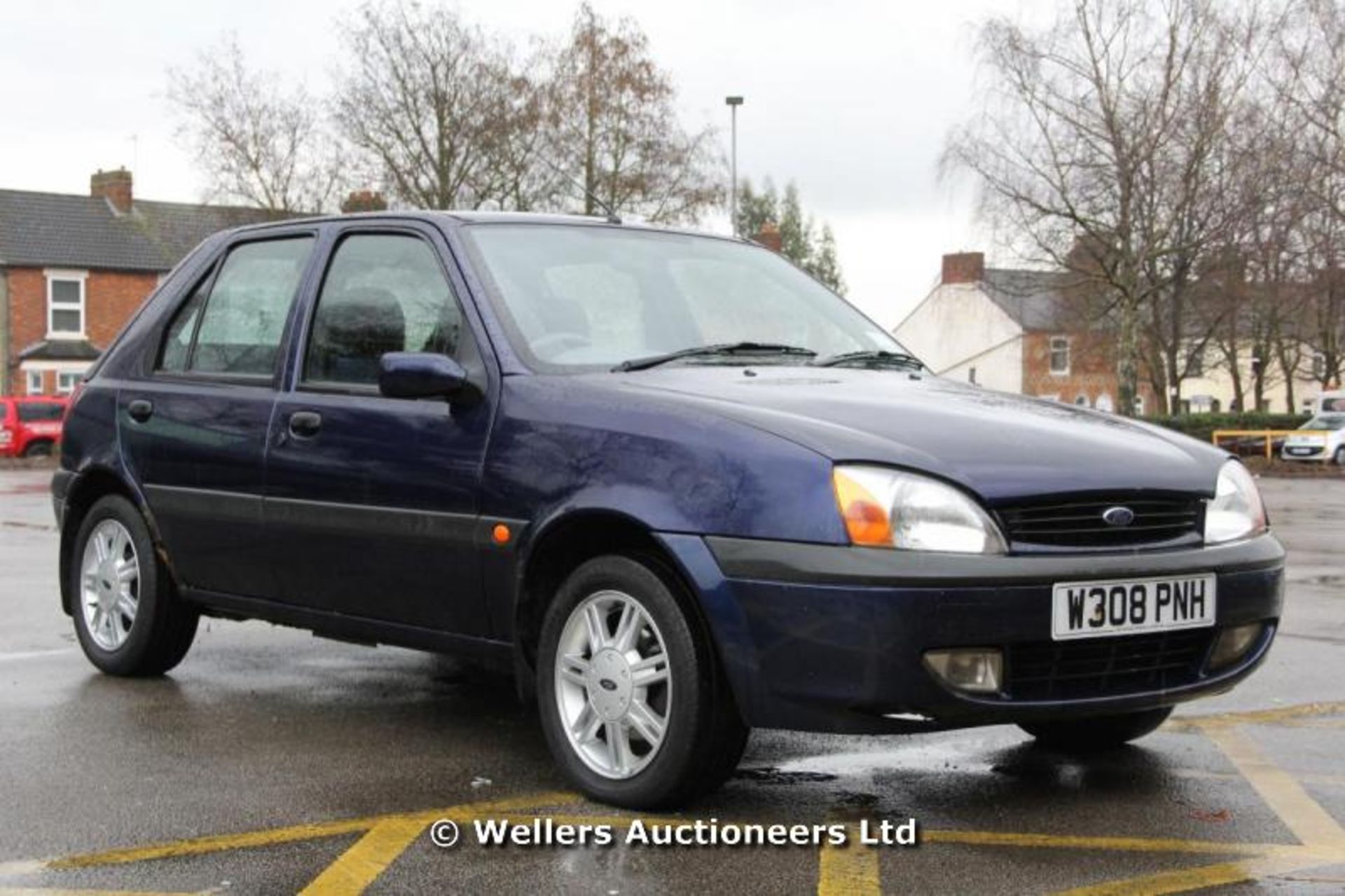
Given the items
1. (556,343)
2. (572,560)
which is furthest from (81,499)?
(572,560)

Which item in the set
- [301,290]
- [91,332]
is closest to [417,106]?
[91,332]

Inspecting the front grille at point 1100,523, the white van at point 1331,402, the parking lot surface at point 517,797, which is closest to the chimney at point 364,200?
the white van at point 1331,402

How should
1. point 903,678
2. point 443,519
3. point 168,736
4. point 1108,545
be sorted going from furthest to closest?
point 168,736
point 443,519
point 1108,545
point 903,678

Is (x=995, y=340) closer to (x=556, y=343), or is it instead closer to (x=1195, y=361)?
(x=1195, y=361)

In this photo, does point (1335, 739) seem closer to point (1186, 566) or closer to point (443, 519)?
point (1186, 566)

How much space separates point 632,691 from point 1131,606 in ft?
4.17

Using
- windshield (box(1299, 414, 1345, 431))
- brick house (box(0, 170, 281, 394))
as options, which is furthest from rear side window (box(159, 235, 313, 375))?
brick house (box(0, 170, 281, 394))

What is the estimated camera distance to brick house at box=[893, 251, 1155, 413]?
74188mm

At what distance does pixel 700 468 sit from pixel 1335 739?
2.56m

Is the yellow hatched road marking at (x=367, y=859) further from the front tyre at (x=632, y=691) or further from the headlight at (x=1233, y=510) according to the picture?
the headlight at (x=1233, y=510)

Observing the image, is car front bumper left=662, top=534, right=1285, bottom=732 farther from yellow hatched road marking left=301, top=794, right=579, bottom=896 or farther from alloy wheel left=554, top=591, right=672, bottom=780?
yellow hatched road marking left=301, top=794, right=579, bottom=896

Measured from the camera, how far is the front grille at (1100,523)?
420 cm

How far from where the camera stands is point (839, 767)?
509 centimetres

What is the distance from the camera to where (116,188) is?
56219mm
